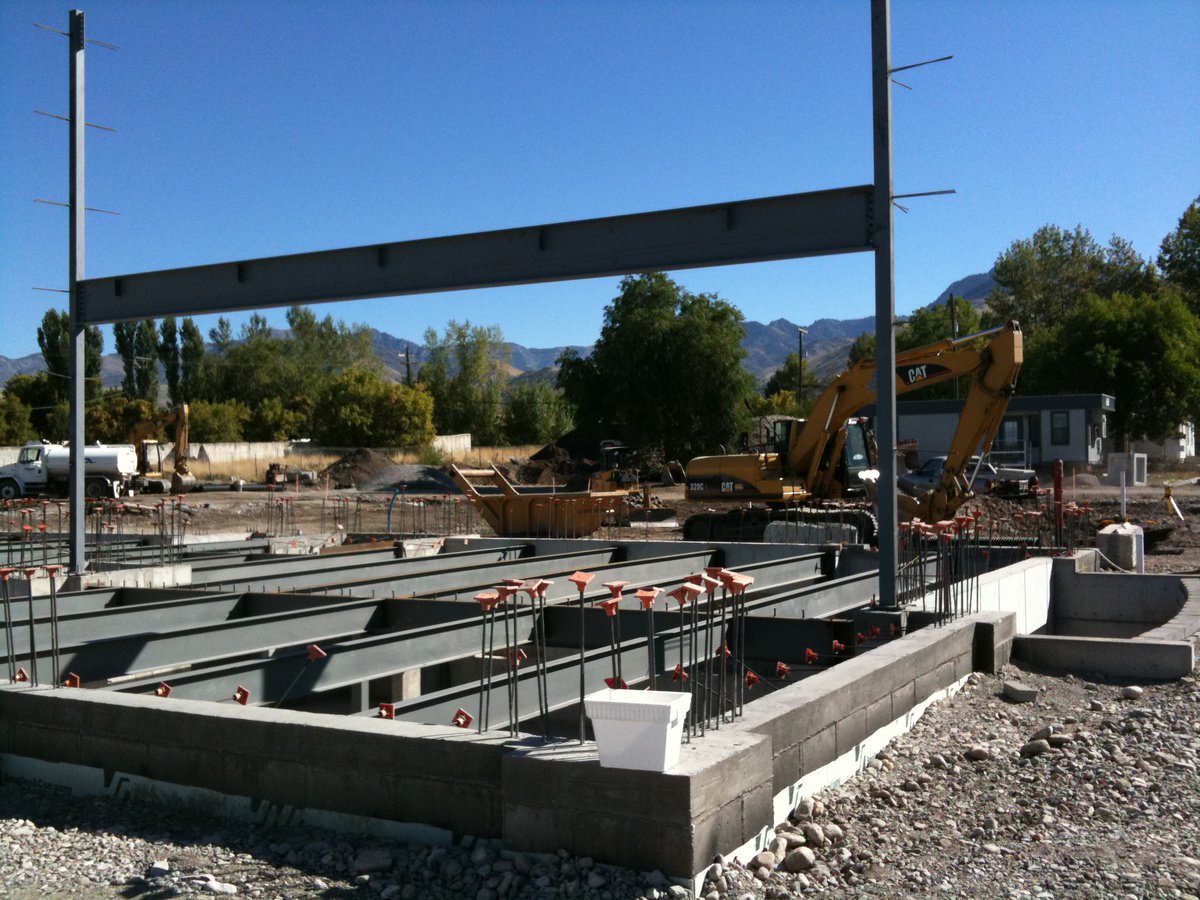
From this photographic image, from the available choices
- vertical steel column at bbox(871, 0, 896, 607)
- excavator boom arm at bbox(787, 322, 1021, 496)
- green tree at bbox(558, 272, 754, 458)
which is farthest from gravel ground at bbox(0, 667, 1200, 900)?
green tree at bbox(558, 272, 754, 458)

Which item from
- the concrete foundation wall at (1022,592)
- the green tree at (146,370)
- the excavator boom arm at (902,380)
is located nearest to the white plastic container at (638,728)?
the concrete foundation wall at (1022,592)

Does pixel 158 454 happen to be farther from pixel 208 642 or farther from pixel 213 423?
pixel 208 642

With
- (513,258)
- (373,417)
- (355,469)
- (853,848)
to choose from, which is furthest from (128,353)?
(853,848)

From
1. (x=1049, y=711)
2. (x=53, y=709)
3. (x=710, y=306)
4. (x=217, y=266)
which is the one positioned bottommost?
(x=1049, y=711)

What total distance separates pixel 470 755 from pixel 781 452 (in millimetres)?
17684

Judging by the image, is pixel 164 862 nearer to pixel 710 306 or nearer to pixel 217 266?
pixel 217 266

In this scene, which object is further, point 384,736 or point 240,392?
point 240,392

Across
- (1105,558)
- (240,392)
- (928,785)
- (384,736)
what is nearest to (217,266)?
(384,736)

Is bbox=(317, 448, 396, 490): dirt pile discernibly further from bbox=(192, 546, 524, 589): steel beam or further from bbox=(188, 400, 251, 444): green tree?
bbox=(192, 546, 524, 589): steel beam

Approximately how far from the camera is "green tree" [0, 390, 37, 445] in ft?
212

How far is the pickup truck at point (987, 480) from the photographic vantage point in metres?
30.0

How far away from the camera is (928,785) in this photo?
6.67m

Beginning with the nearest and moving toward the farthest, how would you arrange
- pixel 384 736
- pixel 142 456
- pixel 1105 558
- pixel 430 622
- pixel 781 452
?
pixel 384 736
pixel 430 622
pixel 1105 558
pixel 781 452
pixel 142 456

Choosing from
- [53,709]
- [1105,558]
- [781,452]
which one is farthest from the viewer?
[781,452]
